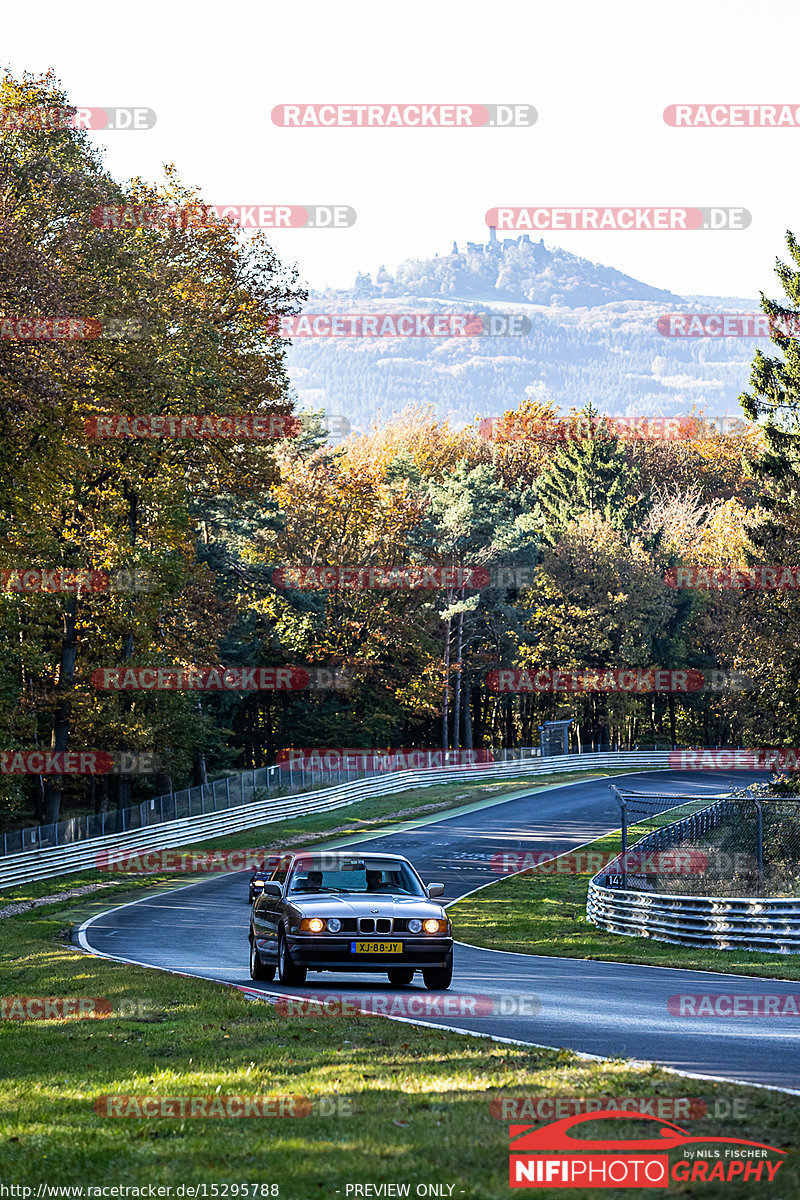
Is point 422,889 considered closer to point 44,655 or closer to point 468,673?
point 44,655

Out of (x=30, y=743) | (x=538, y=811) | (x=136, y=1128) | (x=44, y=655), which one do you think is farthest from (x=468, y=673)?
(x=136, y=1128)

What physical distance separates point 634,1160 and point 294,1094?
2.65m

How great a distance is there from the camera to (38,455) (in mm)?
22922

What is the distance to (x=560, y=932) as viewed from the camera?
25.0 m

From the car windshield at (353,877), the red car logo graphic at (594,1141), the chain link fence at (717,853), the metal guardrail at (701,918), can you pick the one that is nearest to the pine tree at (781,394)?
the chain link fence at (717,853)

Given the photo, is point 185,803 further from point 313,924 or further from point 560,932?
point 313,924

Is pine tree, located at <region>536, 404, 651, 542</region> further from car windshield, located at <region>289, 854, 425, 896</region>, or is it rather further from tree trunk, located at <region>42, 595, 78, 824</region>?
car windshield, located at <region>289, 854, 425, 896</region>

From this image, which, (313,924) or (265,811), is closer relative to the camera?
(313,924)

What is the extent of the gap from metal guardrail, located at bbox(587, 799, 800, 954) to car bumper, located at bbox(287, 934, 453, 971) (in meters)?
8.79

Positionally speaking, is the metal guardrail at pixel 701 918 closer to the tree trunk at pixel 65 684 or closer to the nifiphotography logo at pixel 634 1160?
the nifiphotography logo at pixel 634 1160

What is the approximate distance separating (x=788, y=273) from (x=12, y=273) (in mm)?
24067

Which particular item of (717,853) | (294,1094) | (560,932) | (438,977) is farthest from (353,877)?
(717,853)

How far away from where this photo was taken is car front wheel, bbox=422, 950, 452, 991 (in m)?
14.1

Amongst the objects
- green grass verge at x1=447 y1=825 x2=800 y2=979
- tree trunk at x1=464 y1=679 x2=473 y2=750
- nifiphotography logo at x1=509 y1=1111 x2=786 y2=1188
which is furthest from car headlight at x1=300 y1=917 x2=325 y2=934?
tree trunk at x1=464 y1=679 x2=473 y2=750
